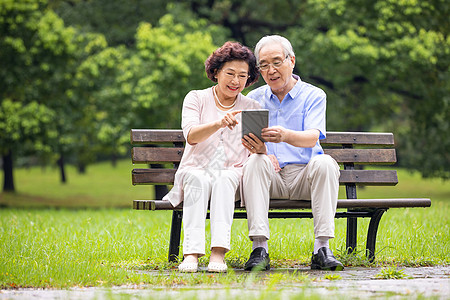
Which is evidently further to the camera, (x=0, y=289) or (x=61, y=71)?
(x=61, y=71)

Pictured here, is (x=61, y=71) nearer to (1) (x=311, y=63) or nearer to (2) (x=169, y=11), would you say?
(2) (x=169, y=11)

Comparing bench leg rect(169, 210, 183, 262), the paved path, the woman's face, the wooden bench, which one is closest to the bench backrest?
the wooden bench

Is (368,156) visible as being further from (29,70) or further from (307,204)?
(29,70)

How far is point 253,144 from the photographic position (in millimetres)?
4402

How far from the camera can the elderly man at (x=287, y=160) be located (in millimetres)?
4332

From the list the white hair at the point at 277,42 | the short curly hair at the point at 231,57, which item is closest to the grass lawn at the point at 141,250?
the short curly hair at the point at 231,57

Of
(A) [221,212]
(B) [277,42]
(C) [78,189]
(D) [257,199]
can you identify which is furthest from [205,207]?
(C) [78,189]

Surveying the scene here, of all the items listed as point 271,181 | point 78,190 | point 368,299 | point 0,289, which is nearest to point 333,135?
point 271,181

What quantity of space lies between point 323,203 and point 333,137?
115 centimetres

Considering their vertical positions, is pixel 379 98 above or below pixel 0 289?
above

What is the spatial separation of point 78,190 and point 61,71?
15.7 m

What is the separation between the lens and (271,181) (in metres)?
4.61

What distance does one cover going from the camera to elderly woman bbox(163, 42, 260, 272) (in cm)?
424

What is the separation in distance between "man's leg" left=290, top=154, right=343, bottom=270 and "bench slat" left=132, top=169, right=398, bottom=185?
74 centimetres
